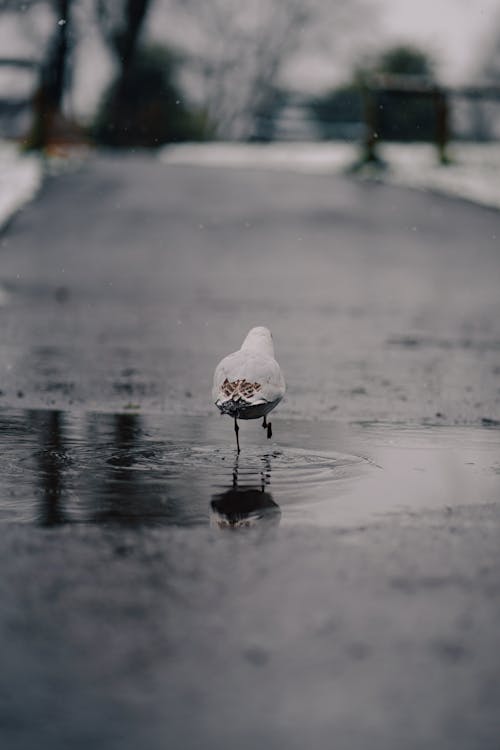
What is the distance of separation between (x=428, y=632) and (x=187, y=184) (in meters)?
20.6

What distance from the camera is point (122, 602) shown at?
15.3 feet

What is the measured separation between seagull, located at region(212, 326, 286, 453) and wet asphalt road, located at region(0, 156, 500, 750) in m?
0.22

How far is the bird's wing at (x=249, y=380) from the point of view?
7.21 metres

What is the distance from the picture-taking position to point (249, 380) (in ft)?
23.8

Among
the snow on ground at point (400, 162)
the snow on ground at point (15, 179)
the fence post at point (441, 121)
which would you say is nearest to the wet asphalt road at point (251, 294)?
the snow on ground at point (15, 179)

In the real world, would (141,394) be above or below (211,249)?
below

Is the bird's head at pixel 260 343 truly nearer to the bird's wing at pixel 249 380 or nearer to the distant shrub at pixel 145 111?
the bird's wing at pixel 249 380

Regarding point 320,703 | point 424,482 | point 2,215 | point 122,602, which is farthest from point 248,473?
point 2,215

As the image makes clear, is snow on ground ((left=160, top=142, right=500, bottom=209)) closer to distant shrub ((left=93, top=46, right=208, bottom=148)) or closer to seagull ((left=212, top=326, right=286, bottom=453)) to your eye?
distant shrub ((left=93, top=46, right=208, bottom=148))

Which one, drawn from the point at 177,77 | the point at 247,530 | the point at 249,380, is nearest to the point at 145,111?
the point at 177,77

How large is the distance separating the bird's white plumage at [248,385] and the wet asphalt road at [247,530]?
23 cm

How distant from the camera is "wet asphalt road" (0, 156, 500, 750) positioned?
3.81 m

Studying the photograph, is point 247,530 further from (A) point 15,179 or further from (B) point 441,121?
(B) point 441,121

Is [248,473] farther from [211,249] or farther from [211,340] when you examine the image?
[211,249]
